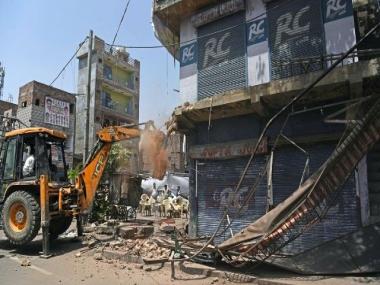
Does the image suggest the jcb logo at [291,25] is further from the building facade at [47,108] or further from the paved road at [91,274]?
the building facade at [47,108]

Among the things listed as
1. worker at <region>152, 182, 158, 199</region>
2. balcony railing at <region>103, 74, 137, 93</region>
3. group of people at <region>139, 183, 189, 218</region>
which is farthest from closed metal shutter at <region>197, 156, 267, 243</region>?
balcony railing at <region>103, 74, 137, 93</region>

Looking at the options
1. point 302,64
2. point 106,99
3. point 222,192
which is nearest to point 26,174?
point 222,192

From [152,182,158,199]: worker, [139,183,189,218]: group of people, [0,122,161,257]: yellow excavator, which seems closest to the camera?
[0,122,161,257]: yellow excavator

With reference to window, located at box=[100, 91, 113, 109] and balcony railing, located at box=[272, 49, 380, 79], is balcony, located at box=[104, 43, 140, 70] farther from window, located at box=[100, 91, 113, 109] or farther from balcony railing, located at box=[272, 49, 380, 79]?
balcony railing, located at box=[272, 49, 380, 79]

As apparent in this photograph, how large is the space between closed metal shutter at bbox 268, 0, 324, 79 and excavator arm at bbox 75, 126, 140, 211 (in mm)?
5558

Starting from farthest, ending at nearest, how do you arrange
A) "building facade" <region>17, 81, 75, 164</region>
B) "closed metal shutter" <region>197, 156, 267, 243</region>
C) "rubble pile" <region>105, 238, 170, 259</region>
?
"building facade" <region>17, 81, 75, 164</region> → "closed metal shutter" <region>197, 156, 267, 243</region> → "rubble pile" <region>105, 238, 170, 259</region>

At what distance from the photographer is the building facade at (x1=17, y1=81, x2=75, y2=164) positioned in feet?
99.2

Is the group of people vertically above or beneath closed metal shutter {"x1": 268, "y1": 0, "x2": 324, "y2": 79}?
beneath

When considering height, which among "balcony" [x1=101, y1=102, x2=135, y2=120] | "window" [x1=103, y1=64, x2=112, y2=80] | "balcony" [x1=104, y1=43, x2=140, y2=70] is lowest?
"balcony" [x1=101, y1=102, x2=135, y2=120]

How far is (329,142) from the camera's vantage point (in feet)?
30.0

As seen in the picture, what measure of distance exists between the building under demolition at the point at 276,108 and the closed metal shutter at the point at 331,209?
0.02 metres

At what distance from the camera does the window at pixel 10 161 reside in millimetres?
11016

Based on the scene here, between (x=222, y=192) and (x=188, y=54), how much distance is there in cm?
489

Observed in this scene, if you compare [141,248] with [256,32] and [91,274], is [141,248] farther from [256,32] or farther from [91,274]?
[256,32]
